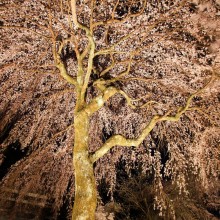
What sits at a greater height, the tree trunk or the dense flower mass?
the dense flower mass

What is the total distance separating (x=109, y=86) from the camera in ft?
11.2

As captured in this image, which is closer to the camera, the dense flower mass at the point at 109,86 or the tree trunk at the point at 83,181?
the tree trunk at the point at 83,181

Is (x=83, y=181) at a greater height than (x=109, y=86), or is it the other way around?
(x=109, y=86)

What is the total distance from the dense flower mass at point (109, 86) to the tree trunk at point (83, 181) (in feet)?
0.42

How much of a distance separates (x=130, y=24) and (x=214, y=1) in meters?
1.19

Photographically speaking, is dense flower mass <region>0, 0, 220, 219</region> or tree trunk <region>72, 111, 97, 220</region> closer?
tree trunk <region>72, 111, 97, 220</region>

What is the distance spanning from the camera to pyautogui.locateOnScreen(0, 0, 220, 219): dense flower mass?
3.35m

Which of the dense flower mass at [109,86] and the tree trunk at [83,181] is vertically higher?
the dense flower mass at [109,86]

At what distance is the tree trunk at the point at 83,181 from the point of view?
2.58m

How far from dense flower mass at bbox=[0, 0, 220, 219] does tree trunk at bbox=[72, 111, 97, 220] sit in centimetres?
13

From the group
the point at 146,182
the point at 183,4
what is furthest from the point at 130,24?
the point at 146,182

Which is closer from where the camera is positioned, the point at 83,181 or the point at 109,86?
the point at 83,181

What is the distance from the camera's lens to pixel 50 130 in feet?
16.0

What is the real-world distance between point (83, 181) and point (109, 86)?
1.36 m
